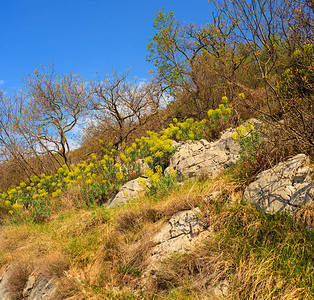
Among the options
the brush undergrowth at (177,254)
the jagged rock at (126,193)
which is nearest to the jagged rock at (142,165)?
the jagged rock at (126,193)

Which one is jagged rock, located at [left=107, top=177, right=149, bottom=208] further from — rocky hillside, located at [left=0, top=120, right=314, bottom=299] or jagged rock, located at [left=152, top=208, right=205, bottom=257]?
jagged rock, located at [left=152, top=208, right=205, bottom=257]

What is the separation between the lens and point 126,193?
20.1 feet

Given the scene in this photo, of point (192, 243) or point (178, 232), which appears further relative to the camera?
point (178, 232)

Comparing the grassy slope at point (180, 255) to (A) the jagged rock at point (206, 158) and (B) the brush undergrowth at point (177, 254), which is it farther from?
(A) the jagged rock at point (206, 158)

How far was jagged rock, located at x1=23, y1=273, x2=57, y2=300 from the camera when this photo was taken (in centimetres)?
407

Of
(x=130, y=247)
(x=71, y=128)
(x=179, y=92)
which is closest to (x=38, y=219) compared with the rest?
(x=130, y=247)

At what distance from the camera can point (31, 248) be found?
17.3 ft

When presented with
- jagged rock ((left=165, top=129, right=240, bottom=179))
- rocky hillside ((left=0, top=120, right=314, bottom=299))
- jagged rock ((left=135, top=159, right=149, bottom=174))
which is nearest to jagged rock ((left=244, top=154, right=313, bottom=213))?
rocky hillside ((left=0, top=120, right=314, bottom=299))

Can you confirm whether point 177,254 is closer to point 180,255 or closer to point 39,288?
point 180,255

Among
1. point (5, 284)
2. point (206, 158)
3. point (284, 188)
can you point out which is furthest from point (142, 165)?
point (284, 188)

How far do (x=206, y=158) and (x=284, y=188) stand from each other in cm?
245

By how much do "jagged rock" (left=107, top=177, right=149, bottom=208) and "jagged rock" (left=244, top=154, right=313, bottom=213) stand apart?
3153mm

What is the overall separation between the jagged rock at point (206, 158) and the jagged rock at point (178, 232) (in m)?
1.53

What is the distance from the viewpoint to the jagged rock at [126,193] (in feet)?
20.6
